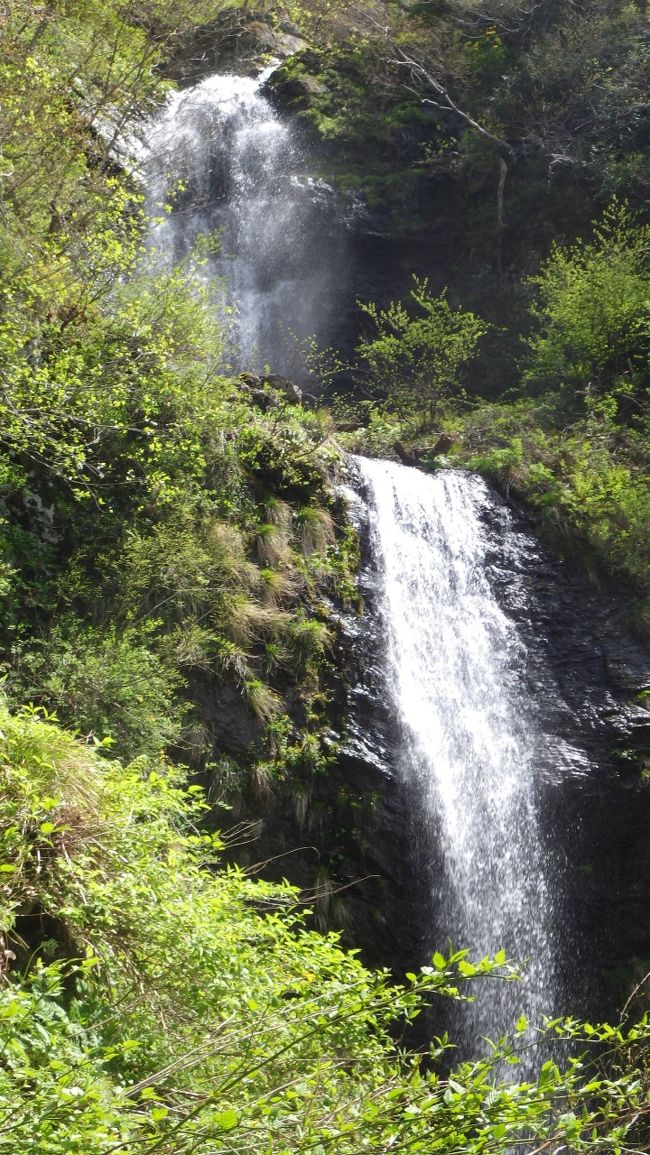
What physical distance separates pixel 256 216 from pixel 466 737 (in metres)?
12.2

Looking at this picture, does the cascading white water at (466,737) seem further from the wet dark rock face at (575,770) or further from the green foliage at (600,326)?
the green foliage at (600,326)

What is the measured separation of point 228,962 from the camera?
360 cm

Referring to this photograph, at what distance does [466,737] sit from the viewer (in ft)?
29.4

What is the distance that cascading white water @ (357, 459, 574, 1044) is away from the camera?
26.1 ft

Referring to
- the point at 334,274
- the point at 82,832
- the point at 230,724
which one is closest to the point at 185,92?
the point at 334,274

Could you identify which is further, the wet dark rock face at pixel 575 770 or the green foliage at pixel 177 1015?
the wet dark rock face at pixel 575 770

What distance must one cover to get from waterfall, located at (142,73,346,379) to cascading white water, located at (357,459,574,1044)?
6.30 meters

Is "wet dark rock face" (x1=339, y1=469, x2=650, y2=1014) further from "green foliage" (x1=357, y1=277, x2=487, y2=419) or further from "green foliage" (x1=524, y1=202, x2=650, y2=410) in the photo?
"green foliage" (x1=357, y1=277, x2=487, y2=419)

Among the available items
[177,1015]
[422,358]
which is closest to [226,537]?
[177,1015]

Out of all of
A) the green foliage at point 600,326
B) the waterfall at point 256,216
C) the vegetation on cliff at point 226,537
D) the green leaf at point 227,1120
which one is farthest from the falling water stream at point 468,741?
the green leaf at point 227,1120

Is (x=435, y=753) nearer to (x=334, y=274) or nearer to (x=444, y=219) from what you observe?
(x=334, y=274)

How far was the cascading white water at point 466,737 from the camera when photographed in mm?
7953

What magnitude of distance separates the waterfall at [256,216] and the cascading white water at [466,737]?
630cm

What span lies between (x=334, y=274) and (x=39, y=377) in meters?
11.6
